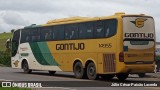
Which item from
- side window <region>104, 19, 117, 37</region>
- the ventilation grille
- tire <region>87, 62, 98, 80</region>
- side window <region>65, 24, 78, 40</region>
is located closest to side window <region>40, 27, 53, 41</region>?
side window <region>65, 24, 78, 40</region>

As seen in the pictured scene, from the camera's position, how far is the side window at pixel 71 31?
87.3 feet

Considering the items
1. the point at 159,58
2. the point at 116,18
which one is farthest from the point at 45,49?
the point at 159,58

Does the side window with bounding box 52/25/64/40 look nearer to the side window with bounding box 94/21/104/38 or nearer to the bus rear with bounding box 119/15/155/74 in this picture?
the side window with bounding box 94/21/104/38

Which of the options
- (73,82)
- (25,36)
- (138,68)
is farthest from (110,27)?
(25,36)

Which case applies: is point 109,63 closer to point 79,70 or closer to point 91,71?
point 91,71

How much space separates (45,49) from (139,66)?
7.99 metres

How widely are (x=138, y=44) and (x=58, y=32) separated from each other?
6126mm

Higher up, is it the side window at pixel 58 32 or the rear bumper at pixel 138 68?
the side window at pixel 58 32

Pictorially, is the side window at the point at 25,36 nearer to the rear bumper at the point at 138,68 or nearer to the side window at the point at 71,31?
the side window at the point at 71,31

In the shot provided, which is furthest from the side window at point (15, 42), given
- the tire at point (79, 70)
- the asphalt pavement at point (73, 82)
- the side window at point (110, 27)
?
the side window at point (110, 27)

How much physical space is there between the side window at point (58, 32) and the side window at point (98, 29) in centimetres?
328

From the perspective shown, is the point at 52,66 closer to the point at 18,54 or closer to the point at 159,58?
the point at 18,54

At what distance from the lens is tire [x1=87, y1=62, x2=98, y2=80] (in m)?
25.0

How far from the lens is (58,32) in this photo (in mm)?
28078
